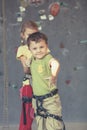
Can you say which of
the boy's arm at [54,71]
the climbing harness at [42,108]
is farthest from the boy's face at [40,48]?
the climbing harness at [42,108]

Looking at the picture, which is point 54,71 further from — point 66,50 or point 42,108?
point 66,50

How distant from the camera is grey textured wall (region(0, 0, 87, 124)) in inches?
325

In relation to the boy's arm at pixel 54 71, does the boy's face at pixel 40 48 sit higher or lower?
higher

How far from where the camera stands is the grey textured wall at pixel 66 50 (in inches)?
325

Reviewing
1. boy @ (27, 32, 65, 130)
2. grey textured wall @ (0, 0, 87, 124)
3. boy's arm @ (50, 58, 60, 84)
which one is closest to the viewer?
boy's arm @ (50, 58, 60, 84)

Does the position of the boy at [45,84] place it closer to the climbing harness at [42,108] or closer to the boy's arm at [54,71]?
the climbing harness at [42,108]

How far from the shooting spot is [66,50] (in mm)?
8297

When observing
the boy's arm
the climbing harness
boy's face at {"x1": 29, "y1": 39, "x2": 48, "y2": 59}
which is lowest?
the climbing harness

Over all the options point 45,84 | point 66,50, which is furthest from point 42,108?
point 66,50

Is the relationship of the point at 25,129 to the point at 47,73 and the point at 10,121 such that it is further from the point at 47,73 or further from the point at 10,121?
the point at 10,121

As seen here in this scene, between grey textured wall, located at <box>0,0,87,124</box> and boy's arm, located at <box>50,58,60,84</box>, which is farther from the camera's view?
grey textured wall, located at <box>0,0,87,124</box>

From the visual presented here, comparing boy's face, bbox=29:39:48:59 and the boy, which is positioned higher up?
boy's face, bbox=29:39:48:59

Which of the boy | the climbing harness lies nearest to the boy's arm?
the boy

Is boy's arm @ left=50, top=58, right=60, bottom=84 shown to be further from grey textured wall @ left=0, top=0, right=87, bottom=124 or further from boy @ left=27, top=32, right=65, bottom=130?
grey textured wall @ left=0, top=0, right=87, bottom=124
